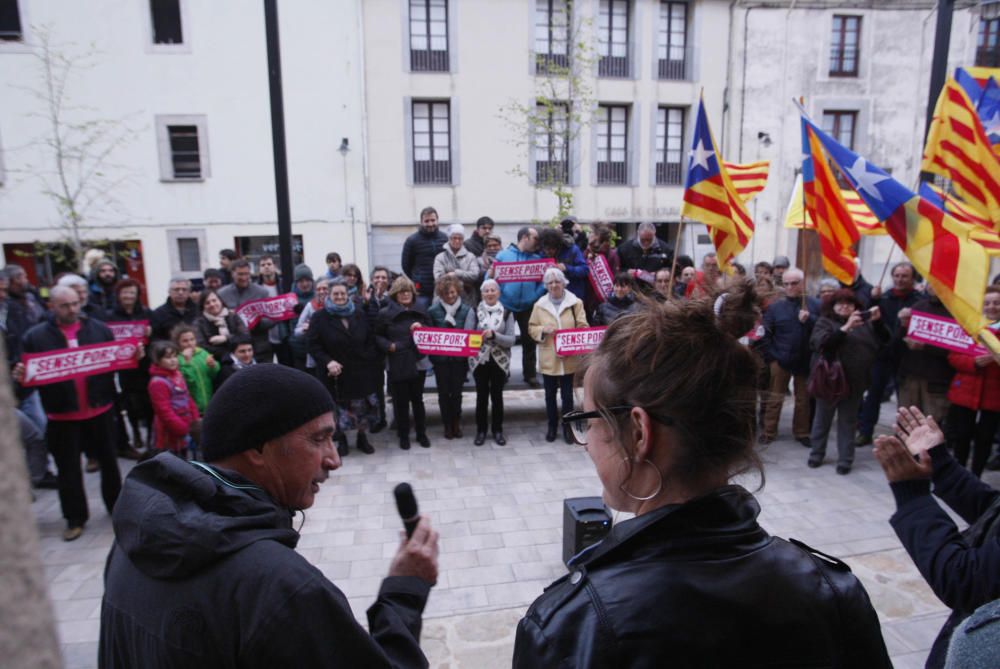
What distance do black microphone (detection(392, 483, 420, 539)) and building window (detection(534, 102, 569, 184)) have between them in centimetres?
1661

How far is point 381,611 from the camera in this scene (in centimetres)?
177

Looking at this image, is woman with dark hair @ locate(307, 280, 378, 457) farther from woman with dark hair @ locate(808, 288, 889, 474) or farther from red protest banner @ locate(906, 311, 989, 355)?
red protest banner @ locate(906, 311, 989, 355)

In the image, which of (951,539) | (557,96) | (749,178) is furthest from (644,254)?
(557,96)

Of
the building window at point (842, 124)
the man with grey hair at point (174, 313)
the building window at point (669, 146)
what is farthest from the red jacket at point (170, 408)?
the building window at point (842, 124)

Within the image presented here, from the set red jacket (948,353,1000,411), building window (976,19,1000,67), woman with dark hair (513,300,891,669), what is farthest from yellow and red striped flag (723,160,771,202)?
building window (976,19,1000,67)

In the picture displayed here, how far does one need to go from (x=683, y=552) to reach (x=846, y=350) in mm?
6212

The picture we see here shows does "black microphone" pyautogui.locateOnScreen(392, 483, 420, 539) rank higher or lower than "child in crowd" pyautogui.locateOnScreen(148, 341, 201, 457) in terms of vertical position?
higher

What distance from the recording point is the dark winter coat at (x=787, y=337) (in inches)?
281

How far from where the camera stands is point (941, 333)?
6.04 metres

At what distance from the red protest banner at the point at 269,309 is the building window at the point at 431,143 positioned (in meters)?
12.9

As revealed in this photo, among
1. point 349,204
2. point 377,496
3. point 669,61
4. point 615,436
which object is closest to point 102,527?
point 377,496

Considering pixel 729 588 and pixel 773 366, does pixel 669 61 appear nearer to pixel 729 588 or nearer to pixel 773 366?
pixel 773 366

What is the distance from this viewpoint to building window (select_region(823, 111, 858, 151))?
21.5 metres

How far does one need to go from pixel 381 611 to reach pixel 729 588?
1.01m
